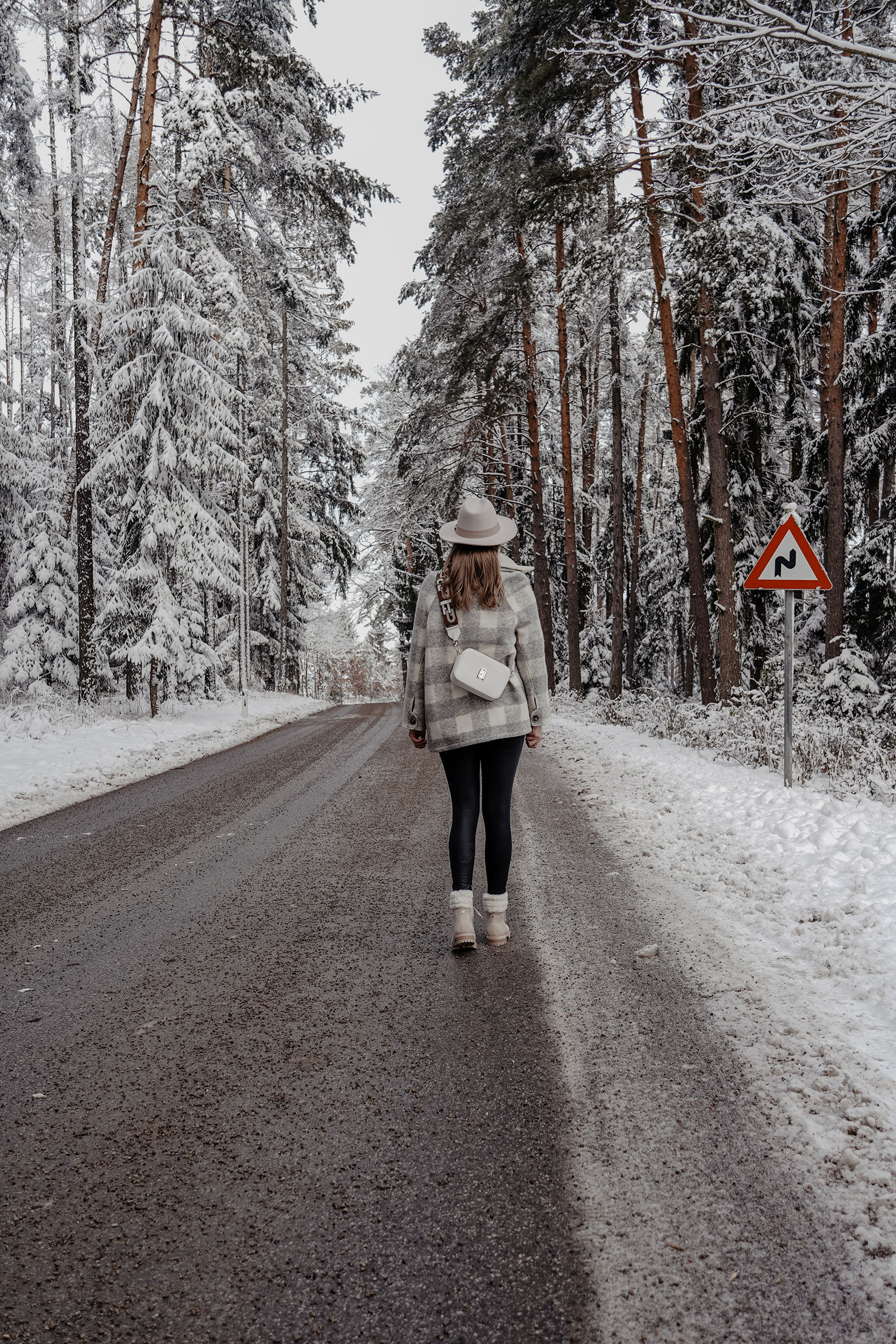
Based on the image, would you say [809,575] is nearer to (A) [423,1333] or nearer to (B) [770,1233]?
(B) [770,1233]

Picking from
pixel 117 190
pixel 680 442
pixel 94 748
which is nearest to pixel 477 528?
pixel 94 748

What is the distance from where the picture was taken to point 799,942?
13.2ft

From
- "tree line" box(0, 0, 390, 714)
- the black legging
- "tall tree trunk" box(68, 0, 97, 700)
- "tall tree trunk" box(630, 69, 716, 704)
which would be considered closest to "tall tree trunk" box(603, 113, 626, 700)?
"tall tree trunk" box(630, 69, 716, 704)

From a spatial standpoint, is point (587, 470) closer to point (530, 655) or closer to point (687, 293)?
point (687, 293)

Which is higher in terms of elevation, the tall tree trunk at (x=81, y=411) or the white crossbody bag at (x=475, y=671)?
the tall tree trunk at (x=81, y=411)

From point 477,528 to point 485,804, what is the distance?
1452mm

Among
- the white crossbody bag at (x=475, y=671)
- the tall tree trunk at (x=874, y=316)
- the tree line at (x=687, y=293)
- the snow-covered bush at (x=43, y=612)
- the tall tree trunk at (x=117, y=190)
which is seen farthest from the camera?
the snow-covered bush at (x=43, y=612)

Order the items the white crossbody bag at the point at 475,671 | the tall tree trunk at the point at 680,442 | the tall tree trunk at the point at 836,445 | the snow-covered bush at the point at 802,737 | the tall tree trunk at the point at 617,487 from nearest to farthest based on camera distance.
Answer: the white crossbody bag at the point at 475,671
the snow-covered bush at the point at 802,737
the tall tree trunk at the point at 836,445
the tall tree trunk at the point at 680,442
the tall tree trunk at the point at 617,487

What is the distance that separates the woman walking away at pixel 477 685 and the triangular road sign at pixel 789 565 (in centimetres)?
437

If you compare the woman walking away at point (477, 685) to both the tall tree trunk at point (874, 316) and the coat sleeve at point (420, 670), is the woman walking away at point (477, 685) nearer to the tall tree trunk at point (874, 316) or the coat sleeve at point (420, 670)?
the coat sleeve at point (420, 670)

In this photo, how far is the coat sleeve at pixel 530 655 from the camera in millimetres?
4133

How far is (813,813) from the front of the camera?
6.52 meters

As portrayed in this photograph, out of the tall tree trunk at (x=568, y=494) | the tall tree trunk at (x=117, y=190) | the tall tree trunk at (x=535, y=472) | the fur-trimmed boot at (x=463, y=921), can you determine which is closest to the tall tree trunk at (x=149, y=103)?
the tall tree trunk at (x=117, y=190)

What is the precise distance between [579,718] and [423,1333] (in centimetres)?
1646
